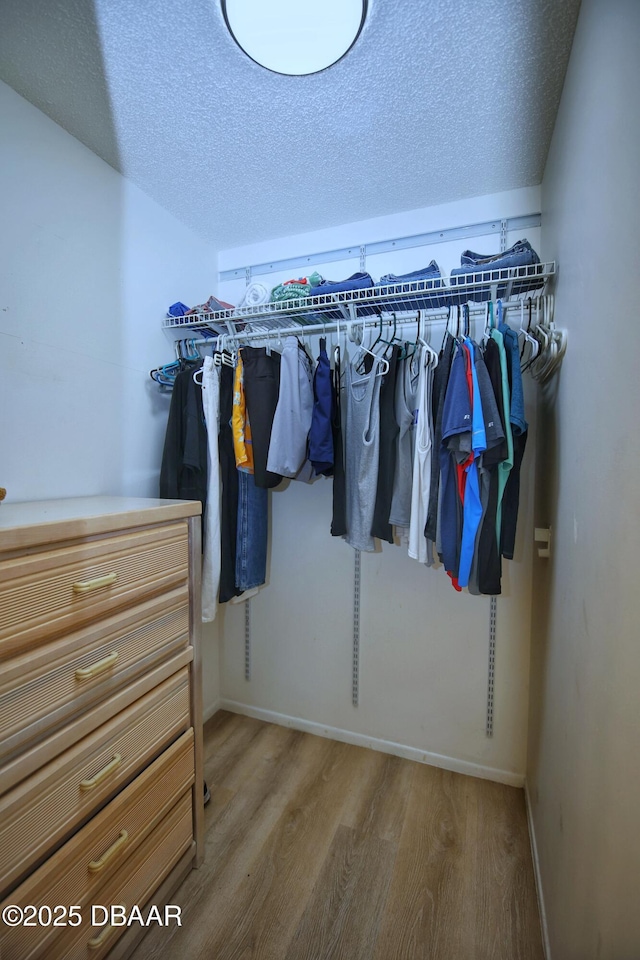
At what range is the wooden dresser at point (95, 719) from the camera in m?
0.80

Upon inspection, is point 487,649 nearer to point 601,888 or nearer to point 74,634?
point 601,888

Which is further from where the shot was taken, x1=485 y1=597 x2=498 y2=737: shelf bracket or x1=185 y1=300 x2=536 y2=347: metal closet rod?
x1=485 y1=597 x2=498 y2=737: shelf bracket

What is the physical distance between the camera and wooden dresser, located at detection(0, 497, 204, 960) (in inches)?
31.4

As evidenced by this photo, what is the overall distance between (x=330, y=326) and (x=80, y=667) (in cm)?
147

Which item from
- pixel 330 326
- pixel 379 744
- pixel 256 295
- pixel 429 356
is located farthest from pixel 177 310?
pixel 379 744

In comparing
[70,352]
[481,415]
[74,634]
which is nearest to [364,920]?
[74,634]

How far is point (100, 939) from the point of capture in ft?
3.13

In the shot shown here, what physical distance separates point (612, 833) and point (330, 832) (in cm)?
112

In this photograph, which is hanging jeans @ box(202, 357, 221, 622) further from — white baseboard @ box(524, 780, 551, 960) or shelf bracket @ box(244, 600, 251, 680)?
white baseboard @ box(524, 780, 551, 960)

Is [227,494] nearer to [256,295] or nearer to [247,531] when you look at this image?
[247,531]

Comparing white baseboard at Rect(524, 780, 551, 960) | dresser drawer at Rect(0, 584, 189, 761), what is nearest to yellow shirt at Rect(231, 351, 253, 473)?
dresser drawer at Rect(0, 584, 189, 761)

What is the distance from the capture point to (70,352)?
4.71 ft

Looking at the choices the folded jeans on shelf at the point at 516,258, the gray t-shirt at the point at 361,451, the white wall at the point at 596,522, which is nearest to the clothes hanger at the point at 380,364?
the gray t-shirt at the point at 361,451

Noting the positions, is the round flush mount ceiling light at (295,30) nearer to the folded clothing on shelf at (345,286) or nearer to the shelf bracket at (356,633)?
the folded clothing on shelf at (345,286)
